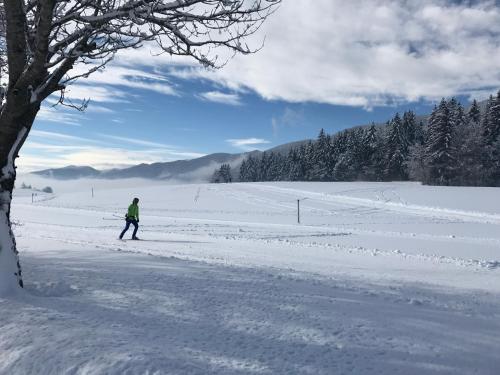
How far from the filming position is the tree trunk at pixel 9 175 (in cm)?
505

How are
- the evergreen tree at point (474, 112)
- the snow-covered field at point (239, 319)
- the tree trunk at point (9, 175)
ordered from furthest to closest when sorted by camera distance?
the evergreen tree at point (474, 112) < the tree trunk at point (9, 175) < the snow-covered field at point (239, 319)

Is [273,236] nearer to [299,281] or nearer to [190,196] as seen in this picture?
[299,281]

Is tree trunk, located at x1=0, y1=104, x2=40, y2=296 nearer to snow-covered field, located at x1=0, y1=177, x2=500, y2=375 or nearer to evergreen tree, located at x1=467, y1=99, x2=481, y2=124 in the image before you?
snow-covered field, located at x1=0, y1=177, x2=500, y2=375

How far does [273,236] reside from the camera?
18.3 metres

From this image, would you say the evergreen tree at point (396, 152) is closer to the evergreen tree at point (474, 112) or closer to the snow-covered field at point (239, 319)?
the evergreen tree at point (474, 112)

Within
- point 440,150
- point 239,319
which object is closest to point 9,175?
point 239,319

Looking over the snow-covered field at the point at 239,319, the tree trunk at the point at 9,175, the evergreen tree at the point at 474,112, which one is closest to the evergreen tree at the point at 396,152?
the evergreen tree at the point at 474,112

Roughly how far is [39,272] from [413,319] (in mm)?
5336

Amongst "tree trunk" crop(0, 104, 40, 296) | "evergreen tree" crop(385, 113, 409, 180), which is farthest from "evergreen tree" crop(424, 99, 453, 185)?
"tree trunk" crop(0, 104, 40, 296)

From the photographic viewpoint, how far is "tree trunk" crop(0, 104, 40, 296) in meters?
5.05

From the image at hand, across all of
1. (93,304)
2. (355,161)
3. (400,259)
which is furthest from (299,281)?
(355,161)

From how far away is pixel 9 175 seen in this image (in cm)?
548

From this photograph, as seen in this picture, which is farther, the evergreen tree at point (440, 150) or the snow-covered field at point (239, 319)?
the evergreen tree at point (440, 150)

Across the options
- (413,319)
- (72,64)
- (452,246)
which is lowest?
(452,246)
